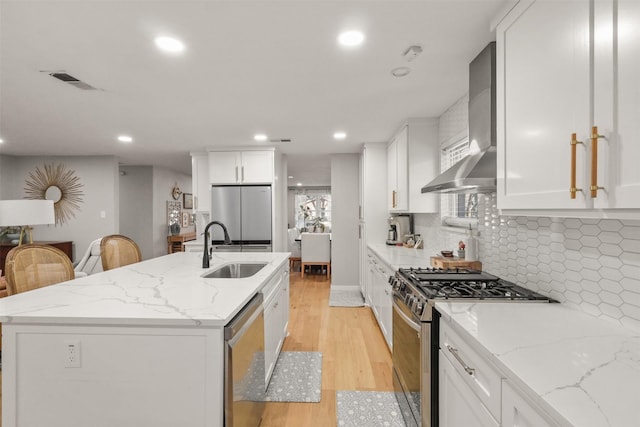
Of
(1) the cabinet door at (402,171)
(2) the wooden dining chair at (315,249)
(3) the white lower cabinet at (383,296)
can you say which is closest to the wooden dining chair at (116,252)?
(3) the white lower cabinet at (383,296)

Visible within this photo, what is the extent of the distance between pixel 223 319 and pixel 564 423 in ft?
3.53

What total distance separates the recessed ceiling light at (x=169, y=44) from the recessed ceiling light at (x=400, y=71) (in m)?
1.39

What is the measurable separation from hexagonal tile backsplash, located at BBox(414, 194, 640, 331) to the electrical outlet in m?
2.16

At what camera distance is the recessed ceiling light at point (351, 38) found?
1.68 m

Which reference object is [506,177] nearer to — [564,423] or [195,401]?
[564,423]

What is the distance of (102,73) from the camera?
2166 millimetres

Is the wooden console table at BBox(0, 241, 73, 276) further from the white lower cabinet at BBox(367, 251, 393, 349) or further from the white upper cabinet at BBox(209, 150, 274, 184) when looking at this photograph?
the white lower cabinet at BBox(367, 251, 393, 349)

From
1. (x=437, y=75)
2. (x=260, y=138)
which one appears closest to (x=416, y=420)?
(x=437, y=75)

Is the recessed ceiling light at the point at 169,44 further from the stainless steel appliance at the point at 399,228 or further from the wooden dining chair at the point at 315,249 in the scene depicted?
the wooden dining chair at the point at 315,249

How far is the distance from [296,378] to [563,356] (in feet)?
6.56

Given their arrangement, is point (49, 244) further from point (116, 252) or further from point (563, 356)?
point (563, 356)

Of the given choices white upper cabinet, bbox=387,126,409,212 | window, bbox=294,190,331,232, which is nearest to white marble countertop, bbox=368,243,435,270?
white upper cabinet, bbox=387,126,409,212

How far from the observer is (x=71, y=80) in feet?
7.45

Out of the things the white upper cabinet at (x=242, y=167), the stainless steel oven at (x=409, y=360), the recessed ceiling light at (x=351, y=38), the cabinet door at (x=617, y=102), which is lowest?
the stainless steel oven at (x=409, y=360)
